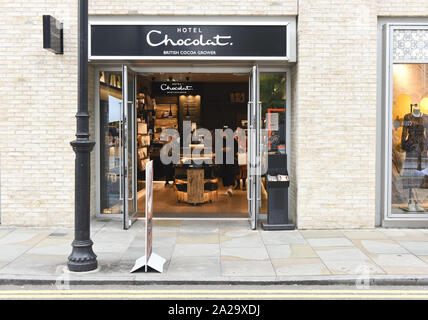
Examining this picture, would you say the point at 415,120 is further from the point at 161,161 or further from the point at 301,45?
the point at 161,161

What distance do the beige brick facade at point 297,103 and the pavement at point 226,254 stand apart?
0.60 meters

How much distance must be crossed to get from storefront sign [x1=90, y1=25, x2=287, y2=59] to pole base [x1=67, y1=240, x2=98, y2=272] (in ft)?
14.1

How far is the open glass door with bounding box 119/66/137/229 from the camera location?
401 inches

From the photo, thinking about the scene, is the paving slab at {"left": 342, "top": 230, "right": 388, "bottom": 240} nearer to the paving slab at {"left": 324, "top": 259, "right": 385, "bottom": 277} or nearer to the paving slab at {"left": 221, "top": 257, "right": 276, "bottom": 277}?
the paving slab at {"left": 324, "top": 259, "right": 385, "bottom": 277}

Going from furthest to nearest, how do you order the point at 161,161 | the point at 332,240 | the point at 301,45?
the point at 161,161 < the point at 301,45 < the point at 332,240

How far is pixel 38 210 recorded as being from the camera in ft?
33.5

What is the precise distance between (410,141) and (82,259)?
6.93 m

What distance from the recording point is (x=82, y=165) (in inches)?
288

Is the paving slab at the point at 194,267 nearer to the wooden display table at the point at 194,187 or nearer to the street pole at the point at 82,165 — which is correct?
the street pole at the point at 82,165

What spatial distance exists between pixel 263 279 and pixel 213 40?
201 inches

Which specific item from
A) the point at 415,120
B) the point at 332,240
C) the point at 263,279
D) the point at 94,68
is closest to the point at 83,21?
the point at 94,68

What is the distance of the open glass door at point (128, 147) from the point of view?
10.2m

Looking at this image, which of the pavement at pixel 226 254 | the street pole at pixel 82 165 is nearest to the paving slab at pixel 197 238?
the pavement at pixel 226 254

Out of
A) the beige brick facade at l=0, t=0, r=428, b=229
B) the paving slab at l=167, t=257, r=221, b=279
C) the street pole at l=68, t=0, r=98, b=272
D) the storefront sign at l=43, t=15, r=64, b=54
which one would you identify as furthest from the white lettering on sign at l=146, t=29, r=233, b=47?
the paving slab at l=167, t=257, r=221, b=279
